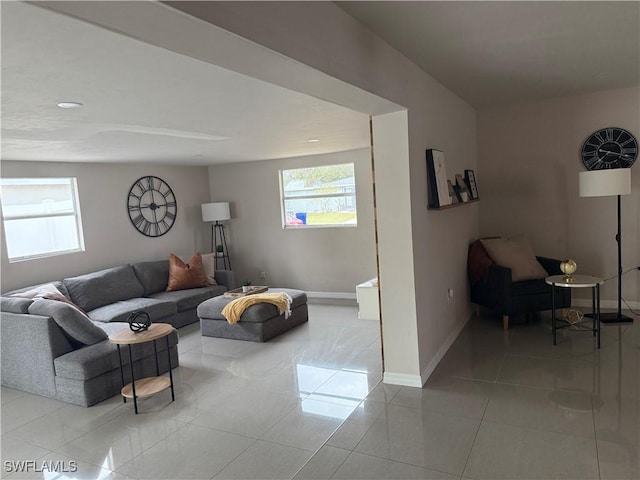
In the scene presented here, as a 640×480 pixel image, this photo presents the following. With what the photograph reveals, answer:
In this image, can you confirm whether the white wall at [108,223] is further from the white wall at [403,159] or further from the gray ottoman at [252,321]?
the white wall at [403,159]

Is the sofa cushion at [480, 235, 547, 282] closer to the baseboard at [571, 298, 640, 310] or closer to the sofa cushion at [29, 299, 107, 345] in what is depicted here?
the baseboard at [571, 298, 640, 310]

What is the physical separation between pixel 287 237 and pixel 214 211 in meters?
1.23

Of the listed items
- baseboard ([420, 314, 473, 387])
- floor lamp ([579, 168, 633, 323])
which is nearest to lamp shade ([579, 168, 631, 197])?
floor lamp ([579, 168, 633, 323])

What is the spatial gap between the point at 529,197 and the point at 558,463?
363 centimetres

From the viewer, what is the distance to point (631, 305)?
4.96 metres

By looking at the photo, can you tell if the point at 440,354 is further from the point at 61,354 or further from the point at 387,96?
the point at 61,354

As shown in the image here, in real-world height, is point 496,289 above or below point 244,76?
below

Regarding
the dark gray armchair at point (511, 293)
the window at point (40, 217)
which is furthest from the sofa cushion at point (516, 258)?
the window at point (40, 217)

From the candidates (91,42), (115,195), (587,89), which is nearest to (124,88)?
(91,42)

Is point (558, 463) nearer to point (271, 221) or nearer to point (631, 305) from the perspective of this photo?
point (631, 305)

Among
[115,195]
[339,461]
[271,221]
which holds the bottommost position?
[339,461]

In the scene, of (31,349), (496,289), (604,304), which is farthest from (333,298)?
(31,349)

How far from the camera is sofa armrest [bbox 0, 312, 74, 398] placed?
3588mm

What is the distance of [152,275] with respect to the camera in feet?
19.9
